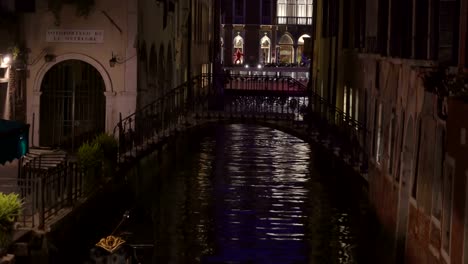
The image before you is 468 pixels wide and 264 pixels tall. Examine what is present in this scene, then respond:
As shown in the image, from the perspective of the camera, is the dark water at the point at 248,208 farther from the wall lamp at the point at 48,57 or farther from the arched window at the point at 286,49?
the arched window at the point at 286,49

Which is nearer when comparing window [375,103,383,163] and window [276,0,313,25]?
window [375,103,383,163]

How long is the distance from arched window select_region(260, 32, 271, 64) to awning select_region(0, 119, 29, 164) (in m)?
70.2

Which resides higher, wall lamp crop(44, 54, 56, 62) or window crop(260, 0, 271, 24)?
window crop(260, 0, 271, 24)

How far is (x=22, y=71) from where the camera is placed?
28.2 meters

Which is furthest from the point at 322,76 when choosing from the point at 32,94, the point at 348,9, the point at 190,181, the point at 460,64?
the point at 460,64

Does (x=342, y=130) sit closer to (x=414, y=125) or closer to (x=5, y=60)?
(x=5, y=60)

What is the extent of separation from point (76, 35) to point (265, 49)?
5865 cm

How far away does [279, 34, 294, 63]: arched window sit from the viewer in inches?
3391

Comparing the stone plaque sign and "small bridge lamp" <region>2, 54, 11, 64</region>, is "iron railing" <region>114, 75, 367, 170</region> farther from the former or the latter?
"small bridge lamp" <region>2, 54, 11, 64</region>

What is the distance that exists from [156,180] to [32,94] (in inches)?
161

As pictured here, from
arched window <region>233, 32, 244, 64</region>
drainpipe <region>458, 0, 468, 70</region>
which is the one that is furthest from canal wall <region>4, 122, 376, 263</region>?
arched window <region>233, 32, 244, 64</region>

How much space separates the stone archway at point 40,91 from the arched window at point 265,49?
57.5 metres

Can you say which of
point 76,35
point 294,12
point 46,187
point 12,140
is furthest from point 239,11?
point 12,140

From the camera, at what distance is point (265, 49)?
8688 cm
